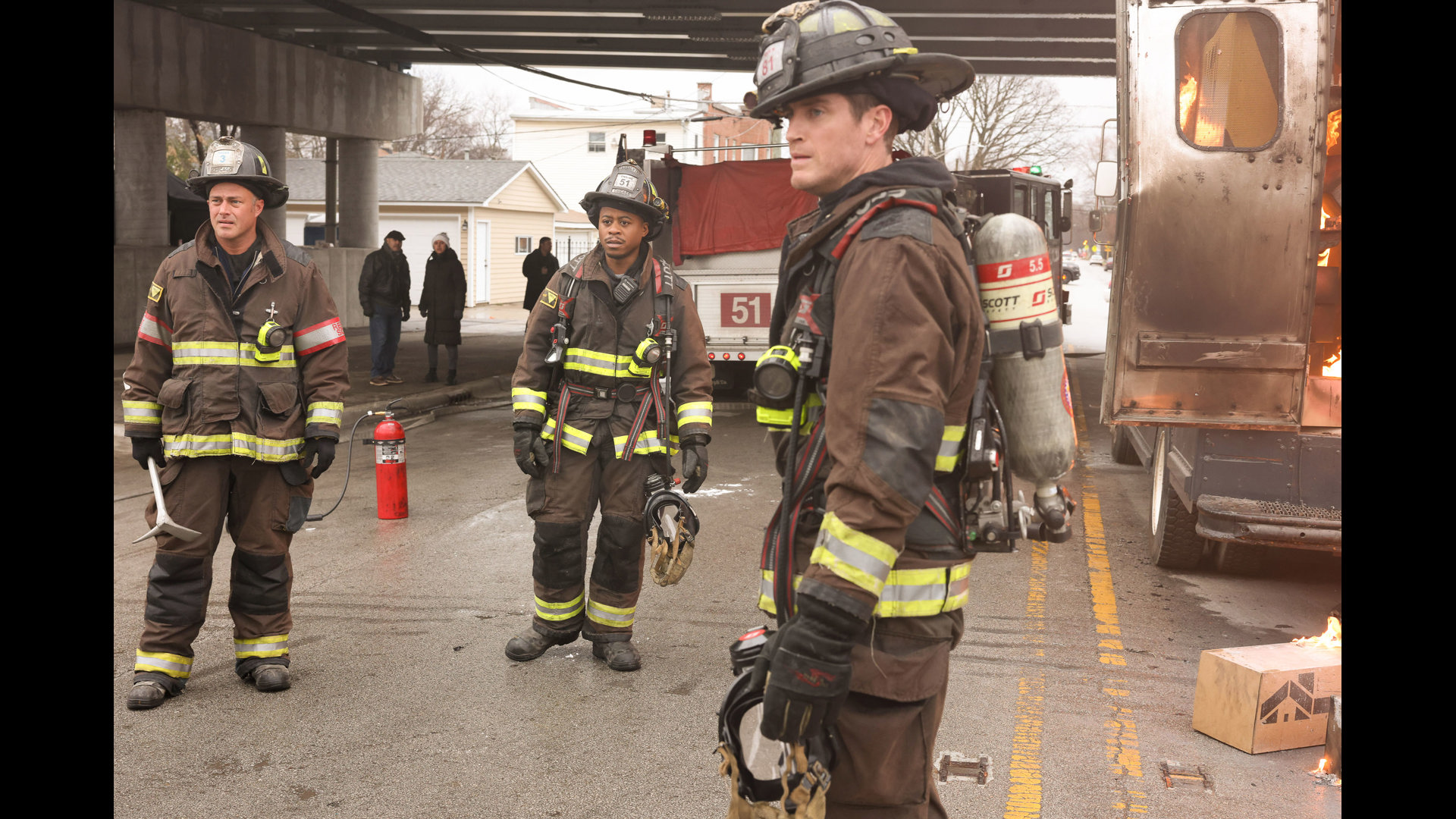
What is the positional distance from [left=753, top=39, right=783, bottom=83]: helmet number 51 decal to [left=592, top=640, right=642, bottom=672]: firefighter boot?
3200mm

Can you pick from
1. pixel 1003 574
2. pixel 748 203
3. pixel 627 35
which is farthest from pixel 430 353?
pixel 1003 574

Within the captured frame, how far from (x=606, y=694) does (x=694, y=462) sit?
105 centimetres

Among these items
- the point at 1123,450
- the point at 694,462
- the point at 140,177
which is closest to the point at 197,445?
the point at 694,462

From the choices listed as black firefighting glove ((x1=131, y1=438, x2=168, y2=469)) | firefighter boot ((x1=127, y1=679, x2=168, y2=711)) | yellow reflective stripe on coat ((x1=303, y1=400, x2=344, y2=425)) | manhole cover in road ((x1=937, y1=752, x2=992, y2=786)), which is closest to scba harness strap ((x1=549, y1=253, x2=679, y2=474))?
yellow reflective stripe on coat ((x1=303, y1=400, x2=344, y2=425))

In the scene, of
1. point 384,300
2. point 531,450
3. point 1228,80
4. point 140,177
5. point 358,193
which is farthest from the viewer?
point 358,193

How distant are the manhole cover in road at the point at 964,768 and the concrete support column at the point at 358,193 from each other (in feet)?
79.4

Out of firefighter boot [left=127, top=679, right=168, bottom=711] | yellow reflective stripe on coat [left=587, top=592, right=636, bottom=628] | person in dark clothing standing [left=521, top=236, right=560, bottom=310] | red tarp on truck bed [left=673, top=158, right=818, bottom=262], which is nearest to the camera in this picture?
firefighter boot [left=127, top=679, right=168, bottom=711]

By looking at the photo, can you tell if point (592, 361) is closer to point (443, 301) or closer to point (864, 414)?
point (864, 414)

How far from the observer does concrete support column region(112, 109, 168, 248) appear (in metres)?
19.4

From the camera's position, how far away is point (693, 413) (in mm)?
5500

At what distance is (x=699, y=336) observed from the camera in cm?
563

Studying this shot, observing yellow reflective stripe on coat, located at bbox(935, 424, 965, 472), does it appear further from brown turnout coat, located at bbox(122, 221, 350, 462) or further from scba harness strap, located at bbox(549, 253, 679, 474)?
brown turnout coat, located at bbox(122, 221, 350, 462)

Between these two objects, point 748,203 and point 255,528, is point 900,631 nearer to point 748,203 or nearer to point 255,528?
point 255,528

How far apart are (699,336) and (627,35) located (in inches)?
697
